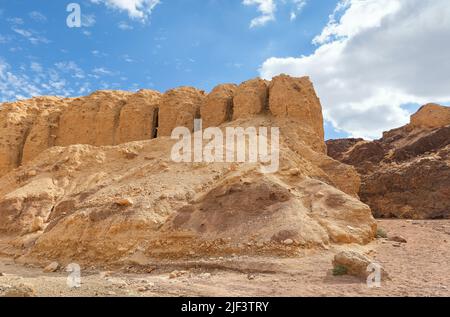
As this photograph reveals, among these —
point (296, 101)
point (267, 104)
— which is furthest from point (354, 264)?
point (267, 104)

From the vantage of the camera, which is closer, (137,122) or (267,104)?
(267,104)

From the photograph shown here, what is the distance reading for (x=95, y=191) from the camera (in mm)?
14797

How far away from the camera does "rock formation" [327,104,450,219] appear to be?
25578mm

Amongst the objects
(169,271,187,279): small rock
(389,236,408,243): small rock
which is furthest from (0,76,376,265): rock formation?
(389,236,408,243): small rock

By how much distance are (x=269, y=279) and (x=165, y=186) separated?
6.01 m

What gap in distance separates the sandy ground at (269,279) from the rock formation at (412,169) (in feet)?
50.5

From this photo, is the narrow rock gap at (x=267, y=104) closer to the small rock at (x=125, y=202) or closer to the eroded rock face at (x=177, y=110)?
the eroded rock face at (x=177, y=110)

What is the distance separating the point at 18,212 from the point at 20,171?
10.8 feet

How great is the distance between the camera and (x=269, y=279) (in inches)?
327

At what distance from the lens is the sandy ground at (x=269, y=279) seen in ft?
23.2

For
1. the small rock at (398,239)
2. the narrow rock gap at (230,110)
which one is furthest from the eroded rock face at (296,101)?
the small rock at (398,239)

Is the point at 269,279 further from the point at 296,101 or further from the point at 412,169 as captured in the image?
the point at 412,169
